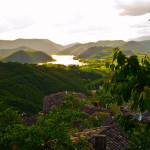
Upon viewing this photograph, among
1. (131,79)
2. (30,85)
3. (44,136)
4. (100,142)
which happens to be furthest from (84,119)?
(30,85)

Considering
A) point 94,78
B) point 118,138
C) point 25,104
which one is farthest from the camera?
point 94,78

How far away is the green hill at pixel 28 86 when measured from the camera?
278ft

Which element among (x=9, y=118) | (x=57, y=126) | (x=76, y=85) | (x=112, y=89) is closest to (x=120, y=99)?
(x=112, y=89)

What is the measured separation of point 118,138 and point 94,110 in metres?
21.9

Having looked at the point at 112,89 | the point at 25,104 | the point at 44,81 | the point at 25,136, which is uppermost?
the point at 112,89

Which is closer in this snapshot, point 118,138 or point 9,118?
point 9,118

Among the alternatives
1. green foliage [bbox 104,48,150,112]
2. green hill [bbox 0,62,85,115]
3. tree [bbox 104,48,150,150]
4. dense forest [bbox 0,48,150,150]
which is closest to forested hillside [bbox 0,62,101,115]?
green hill [bbox 0,62,85,115]

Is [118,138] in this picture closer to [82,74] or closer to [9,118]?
[9,118]

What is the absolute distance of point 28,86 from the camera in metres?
111

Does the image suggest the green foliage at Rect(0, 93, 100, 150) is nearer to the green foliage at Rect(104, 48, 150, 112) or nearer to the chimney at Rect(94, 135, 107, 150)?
the chimney at Rect(94, 135, 107, 150)

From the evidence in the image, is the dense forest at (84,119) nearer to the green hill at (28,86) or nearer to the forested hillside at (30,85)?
the green hill at (28,86)

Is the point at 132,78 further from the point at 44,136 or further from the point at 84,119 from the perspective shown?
the point at 84,119

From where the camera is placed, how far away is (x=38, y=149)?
1278 cm

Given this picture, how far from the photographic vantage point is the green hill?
84.8 meters
